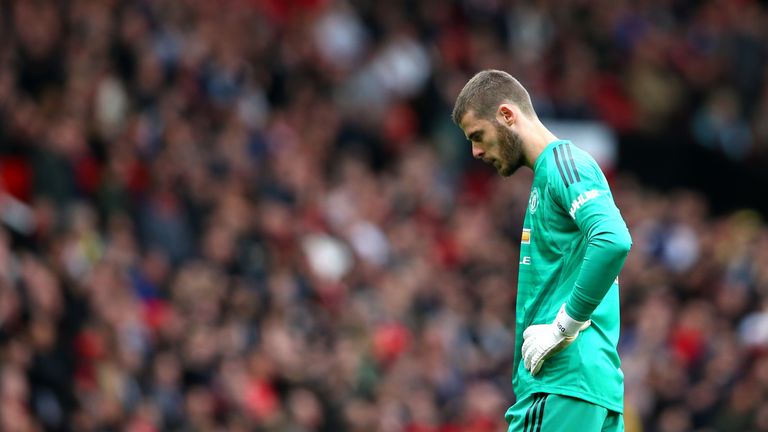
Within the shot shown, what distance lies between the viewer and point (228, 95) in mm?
16375

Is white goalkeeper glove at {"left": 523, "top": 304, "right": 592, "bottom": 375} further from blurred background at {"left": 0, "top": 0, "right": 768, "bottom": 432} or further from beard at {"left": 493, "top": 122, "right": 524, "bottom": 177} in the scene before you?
blurred background at {"left": 0, "top": 0, "right": 768, "bottom": 432}

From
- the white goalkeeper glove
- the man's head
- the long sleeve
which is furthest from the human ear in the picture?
the white goalkeeper glove

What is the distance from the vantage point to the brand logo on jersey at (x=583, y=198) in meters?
5.46

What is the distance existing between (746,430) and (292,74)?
7.24 m

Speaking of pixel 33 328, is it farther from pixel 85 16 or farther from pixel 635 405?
pixel 635 405

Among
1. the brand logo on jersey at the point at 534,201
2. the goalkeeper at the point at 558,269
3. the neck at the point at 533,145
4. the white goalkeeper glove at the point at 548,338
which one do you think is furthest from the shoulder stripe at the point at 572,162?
the white goalkeeper glove at the point at 548,338

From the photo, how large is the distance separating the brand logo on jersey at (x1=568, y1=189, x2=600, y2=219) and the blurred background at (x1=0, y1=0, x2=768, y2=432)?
694 cm

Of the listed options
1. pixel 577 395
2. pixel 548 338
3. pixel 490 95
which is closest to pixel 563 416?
pixel 577 395

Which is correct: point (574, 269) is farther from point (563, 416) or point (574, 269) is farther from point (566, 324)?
point (563, 416)

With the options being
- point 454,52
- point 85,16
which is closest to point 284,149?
point 85,16

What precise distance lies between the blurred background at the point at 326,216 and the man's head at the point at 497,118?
659 centimetres

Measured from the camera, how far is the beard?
577 centimetres

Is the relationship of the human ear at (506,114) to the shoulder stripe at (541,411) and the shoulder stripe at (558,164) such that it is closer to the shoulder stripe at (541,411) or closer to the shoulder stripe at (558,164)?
the shoulder stripe at (558,164)

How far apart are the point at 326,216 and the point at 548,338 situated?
424 inches
